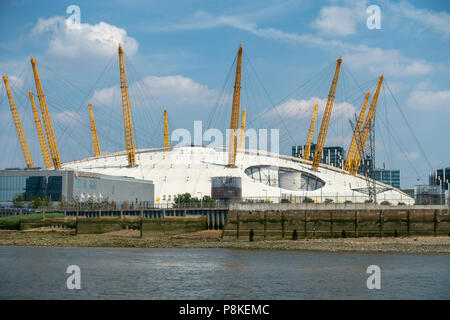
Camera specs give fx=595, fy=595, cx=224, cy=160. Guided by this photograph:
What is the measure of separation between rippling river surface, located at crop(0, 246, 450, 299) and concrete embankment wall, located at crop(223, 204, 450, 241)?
13.9 metres

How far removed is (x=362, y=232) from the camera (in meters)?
82.4

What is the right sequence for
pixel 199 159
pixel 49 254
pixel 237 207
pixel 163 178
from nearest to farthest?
pixel 49 254 < pixel 237 207 < pixel 163 178 < pixel 199 159

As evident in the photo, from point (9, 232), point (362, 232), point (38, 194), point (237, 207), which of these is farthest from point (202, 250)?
point (38, 194)

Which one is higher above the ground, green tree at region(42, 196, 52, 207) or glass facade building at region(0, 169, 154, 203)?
glass facade building at region(0, 169, 154, 203)

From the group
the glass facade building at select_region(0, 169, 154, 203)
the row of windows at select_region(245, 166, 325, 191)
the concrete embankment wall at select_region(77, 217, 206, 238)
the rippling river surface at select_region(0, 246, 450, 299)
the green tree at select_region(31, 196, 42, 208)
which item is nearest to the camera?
the rippling river surface at select_region(0, 246, 450, 299)

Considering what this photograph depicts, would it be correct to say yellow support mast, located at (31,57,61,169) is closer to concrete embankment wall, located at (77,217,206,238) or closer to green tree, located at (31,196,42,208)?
green tree, located at (31,196,42,208)

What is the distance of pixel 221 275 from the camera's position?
168ft

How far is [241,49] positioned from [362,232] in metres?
75.0

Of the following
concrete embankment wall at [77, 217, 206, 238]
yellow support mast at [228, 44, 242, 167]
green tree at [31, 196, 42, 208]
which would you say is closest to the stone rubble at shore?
concrete embankment wall at [77, 217, 206, 238]

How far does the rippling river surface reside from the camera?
4241 centimetres

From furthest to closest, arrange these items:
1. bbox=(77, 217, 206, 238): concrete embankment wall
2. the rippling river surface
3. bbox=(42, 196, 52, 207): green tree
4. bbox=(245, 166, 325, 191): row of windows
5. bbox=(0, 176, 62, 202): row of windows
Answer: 1. bbox=(245, 166, 325, 191): row of windows
2. bbox=(0, 176, 62, 202): row of windows
3. bbox=(42, 196, 52, 207): green tree
4. bbox=(77, 217, 206, 238): concrete embankment wall
5. the rippling river surface

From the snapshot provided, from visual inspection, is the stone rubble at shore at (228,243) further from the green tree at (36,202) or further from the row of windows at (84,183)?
the row of windows at (84,183)

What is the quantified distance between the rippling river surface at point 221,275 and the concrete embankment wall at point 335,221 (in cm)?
1387
